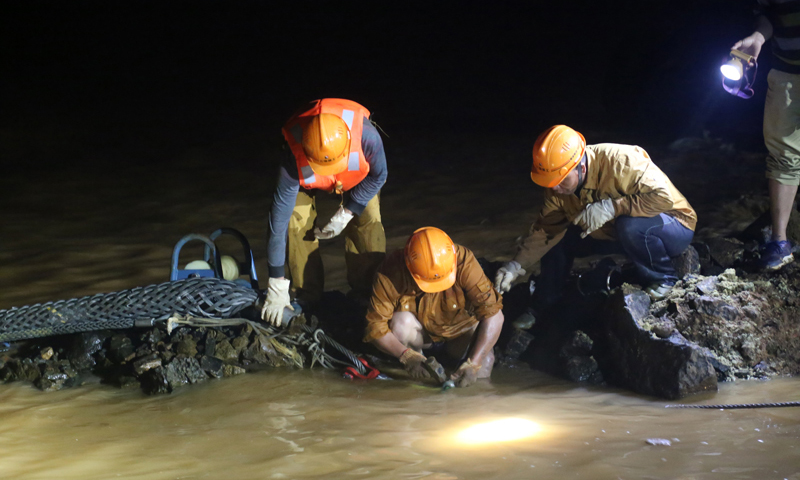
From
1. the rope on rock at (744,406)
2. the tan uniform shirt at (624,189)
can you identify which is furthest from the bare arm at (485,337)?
the rope on rock at (744,406)

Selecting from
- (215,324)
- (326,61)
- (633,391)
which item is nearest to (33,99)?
(326,61)

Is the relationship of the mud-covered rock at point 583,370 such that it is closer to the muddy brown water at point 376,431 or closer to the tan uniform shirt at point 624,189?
the muddy brown water at point 376,431

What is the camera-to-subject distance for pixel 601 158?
421 centimetres

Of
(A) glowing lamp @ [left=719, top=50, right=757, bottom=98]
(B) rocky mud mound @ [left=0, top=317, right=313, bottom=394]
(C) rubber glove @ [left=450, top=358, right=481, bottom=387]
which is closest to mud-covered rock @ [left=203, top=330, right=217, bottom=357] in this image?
(B) rocky mud mound @ [left=0, top=317, right=313, bottom=394]

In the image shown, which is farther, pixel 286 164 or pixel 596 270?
pixel 596 270

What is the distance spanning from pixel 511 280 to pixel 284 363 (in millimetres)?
1547

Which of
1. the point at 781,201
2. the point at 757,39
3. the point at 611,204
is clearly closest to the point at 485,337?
the point at 611,204

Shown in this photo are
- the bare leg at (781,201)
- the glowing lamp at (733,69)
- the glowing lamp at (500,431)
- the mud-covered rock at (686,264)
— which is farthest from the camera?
the mud-covered rock at (686,264)

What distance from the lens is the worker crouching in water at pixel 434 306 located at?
4027 millimetres

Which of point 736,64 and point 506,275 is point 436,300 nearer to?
point 506,275

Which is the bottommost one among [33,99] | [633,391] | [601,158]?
[633,391]

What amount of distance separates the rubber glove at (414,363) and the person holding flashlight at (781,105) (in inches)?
87.5

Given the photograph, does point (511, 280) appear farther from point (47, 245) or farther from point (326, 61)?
point (326, 61)

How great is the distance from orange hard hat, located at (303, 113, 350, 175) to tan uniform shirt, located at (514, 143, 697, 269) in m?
1.32
